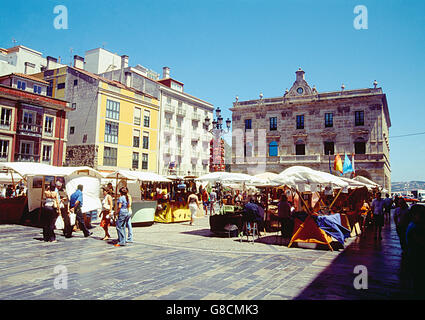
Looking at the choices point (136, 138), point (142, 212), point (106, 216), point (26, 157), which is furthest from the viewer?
point (136, 138)

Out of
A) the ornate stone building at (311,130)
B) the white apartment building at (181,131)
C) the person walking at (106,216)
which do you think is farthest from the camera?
the white apartment building at (181,131)

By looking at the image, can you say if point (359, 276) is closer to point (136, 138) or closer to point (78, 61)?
point (136, 138)

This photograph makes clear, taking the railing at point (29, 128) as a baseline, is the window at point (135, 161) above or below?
below

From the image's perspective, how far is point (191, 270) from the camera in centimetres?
603

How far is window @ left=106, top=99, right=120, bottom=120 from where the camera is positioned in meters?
32.2

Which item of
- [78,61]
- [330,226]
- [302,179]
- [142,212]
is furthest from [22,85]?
[330,226]

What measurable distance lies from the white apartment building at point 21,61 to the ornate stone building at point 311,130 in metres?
24.0

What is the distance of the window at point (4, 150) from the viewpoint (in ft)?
80.5

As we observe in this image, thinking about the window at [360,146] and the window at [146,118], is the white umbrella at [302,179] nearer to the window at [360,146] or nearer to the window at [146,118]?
the window at [360,146]

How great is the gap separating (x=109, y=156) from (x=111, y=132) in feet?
8.66

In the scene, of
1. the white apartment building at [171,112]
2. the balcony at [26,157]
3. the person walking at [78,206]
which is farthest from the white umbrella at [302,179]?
the white apartment building at [171,112]

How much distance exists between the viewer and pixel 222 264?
21.7 ft

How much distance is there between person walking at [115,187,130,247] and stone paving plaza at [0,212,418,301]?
301 millimetres
